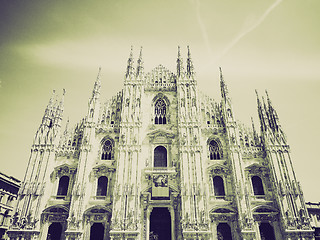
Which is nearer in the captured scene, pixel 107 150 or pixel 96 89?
pixel 107 150

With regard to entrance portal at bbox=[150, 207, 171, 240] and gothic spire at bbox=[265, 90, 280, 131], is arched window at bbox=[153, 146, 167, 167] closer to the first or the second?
entrance portal at bbox=[150, 207, 171, 240]

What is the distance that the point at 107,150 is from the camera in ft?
93.1

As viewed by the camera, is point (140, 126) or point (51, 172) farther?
point (140, 126)

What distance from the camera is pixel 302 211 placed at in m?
23.2

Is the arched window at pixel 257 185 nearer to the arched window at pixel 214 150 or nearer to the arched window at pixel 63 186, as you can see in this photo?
the arched window at pixel 214 150

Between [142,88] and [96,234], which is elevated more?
[142,88]

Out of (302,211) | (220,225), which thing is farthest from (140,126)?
(302,211)

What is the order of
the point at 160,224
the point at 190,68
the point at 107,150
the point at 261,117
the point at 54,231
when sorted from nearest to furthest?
the point at 54,231 < the point at 160,224 < the point at 107,150 < the point at 261,117 < the point at 190,68

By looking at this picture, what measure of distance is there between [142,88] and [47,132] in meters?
12.7

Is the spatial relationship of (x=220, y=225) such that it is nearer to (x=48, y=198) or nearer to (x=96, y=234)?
(x=96, y=234)

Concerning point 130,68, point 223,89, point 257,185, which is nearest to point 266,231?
point 257,185

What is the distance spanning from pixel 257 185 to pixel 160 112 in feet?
46.7

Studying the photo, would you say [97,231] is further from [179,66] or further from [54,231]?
[179,66]

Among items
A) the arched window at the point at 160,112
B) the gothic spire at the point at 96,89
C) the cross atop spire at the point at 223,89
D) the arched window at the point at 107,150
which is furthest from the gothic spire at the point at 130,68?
the cross atop spire at the point at 223,89
